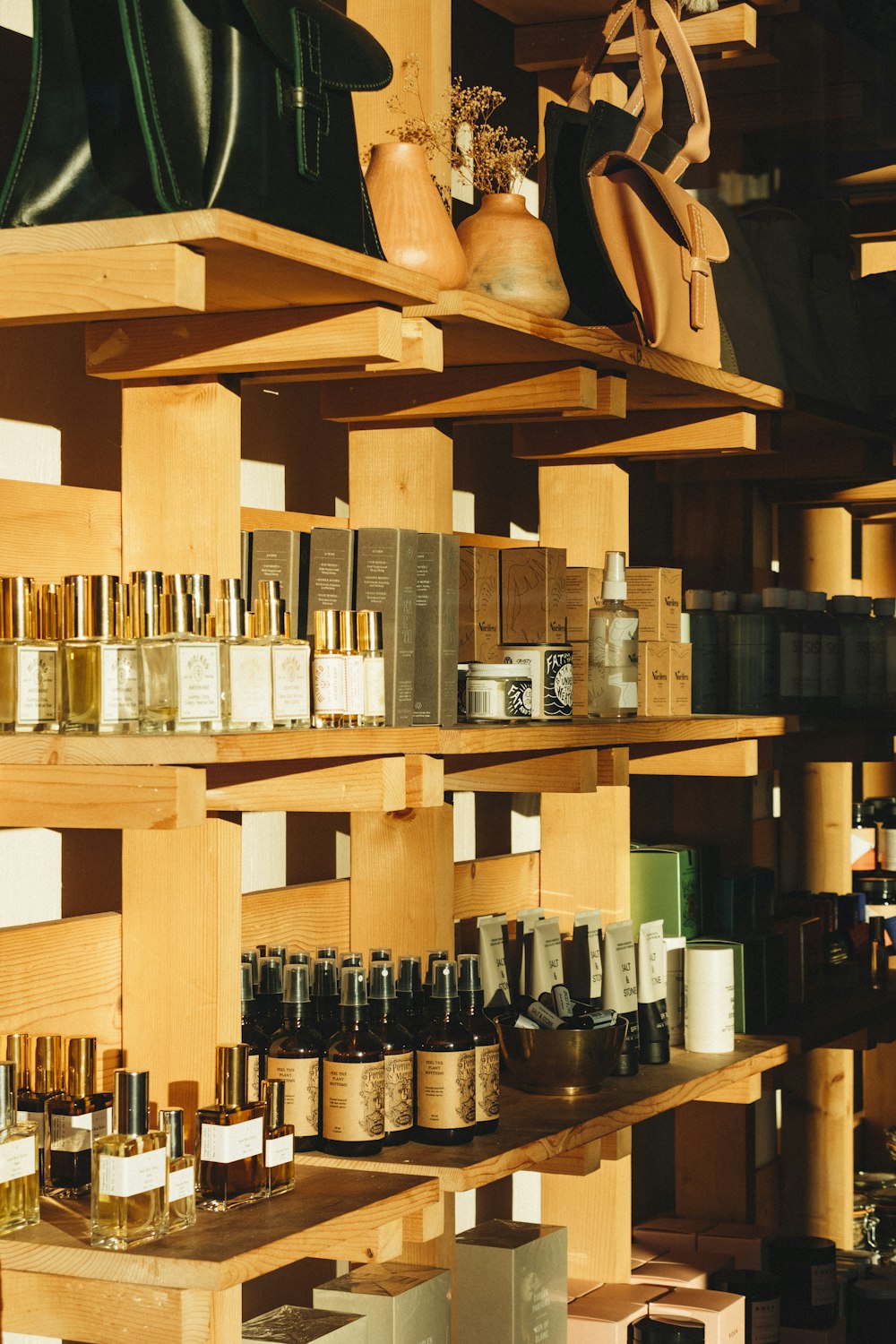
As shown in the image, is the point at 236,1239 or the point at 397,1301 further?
the point at 397,1301

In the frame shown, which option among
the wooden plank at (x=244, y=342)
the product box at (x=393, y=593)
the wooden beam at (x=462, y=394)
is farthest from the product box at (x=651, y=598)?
the wooden plank at (x=244, y=342)

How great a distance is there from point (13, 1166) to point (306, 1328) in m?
0.55

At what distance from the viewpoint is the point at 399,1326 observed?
2.02 meters

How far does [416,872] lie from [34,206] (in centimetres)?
99

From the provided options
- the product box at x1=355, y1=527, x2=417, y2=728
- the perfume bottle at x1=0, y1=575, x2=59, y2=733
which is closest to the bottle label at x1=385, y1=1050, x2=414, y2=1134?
the product box at x1=355, y1=527, x2=417, y2=728

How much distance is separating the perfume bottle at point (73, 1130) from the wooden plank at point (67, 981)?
0.15 meters

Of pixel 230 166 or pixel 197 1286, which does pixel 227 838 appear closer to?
pixel 197 1286

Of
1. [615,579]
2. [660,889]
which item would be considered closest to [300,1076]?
[615,579]

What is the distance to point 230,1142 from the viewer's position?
1630mm

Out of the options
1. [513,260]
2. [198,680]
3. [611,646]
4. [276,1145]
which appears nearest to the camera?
[198,680]

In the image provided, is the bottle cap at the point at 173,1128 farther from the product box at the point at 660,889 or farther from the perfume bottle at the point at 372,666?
the product box at the point at 660,889

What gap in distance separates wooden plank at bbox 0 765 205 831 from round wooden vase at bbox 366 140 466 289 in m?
0.69

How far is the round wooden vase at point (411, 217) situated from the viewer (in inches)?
74.0

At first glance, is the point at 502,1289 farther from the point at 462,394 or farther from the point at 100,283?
the point at 100,283
